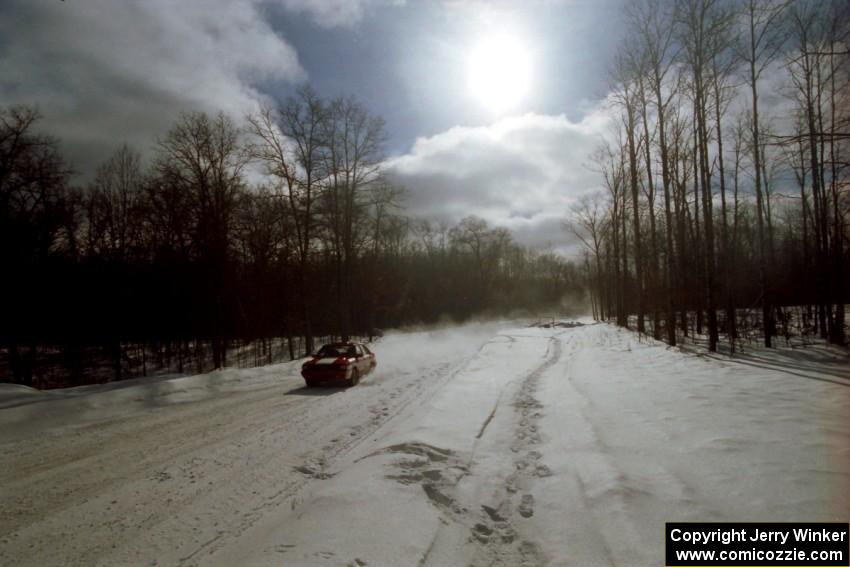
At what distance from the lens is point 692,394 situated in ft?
30.9

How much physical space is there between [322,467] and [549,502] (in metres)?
3.11

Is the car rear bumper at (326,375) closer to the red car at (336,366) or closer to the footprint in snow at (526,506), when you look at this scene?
the red car at (336,366)

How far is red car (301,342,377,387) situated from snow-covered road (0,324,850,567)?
2575mm

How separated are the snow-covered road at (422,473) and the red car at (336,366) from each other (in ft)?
8.45

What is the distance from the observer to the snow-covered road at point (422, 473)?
4.23 metres

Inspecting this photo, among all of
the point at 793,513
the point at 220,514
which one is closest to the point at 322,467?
the point at 220,514

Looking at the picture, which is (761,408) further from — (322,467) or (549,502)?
(322,467)

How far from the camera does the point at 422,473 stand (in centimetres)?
593

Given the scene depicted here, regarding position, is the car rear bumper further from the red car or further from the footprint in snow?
the footprint in snow

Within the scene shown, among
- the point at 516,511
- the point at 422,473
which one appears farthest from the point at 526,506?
the point at 422,473

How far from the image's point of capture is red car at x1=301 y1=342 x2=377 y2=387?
14.1 metres

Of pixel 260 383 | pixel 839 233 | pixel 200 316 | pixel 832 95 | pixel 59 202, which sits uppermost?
pixel 832 95

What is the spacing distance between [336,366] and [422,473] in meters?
8.68

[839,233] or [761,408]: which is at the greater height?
[839,233]
